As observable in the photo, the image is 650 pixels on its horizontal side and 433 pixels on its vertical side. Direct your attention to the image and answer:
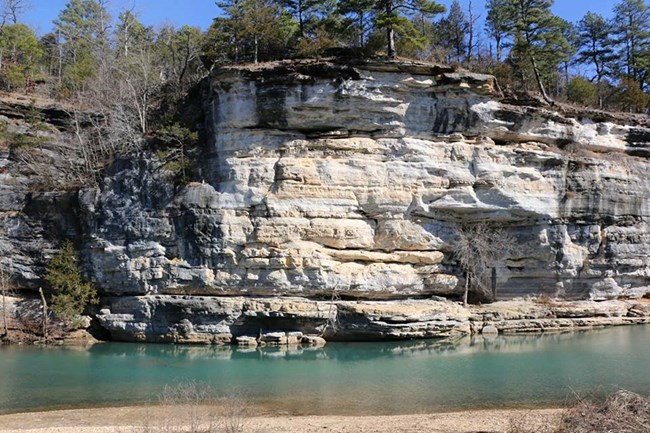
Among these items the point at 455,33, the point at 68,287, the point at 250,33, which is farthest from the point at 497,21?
the point at 68,287

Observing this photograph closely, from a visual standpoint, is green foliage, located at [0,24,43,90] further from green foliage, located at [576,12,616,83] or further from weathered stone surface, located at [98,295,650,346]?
green foliage, located at [576,12,616,83]

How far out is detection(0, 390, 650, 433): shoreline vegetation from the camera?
9.45m

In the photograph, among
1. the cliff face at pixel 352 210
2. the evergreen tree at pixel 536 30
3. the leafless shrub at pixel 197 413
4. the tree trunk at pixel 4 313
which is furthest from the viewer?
the evergreen tree at pixel 536 30

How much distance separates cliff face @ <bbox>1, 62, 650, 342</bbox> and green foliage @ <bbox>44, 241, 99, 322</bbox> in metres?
0.73

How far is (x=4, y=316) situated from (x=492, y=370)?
21515 millimetres

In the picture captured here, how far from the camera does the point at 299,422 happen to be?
1206 centimetres

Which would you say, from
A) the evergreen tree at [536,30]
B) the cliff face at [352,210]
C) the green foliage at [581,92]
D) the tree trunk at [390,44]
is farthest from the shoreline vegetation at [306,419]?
the green foliage at [581,92]

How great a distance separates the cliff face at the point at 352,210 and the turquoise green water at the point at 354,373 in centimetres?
196

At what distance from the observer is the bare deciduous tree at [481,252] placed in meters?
25.7

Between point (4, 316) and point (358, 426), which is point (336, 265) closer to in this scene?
point (358, 426)

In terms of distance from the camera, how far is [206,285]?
932 inches

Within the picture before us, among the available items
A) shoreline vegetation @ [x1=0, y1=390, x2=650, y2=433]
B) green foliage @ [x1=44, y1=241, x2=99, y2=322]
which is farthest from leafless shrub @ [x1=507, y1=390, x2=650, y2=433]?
green foliage @ [x1=44, y1=241, x2=99, y2=322]

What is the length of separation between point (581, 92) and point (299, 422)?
106ft

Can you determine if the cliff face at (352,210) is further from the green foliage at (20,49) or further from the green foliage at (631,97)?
the green foliage at (20,49)
